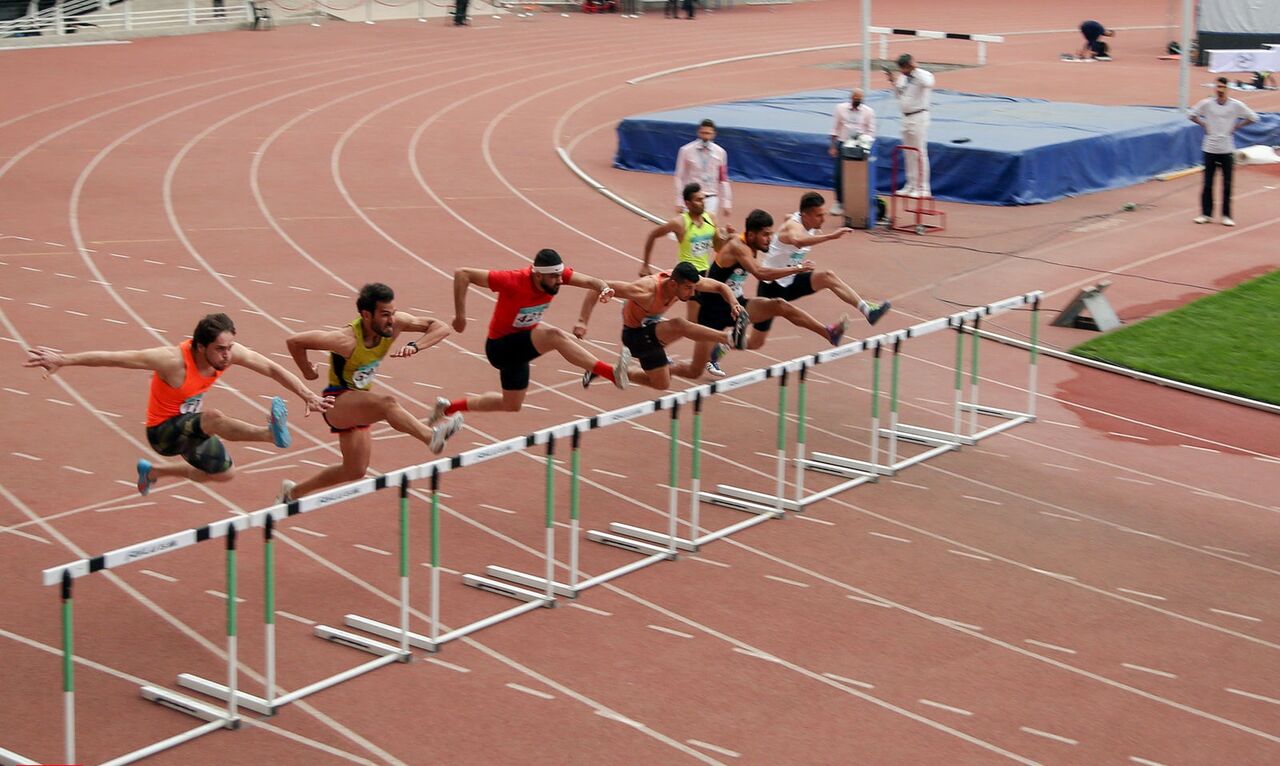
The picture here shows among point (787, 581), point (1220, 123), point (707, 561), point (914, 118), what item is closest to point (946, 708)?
point (787, 581)

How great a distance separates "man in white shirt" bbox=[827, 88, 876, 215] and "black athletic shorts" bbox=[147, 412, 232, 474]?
39.7 ft

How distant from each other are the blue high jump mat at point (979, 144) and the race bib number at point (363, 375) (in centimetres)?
1144

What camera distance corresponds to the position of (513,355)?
1079 cm

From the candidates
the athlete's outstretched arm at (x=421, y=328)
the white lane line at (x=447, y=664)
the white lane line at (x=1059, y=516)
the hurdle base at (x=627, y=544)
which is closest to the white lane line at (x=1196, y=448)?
the white lane line at (x=1059, y=516)

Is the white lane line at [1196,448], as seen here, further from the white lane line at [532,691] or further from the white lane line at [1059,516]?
the white lane line at [532,691]

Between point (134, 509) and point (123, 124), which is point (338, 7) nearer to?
point (123, 124)

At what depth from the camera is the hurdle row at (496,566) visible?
7.34 meters

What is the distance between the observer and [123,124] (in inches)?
981

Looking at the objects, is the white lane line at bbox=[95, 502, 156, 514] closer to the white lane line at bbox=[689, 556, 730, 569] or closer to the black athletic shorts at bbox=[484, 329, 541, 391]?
the black athletic shorts at bbox=[484, 329, 541, 391]

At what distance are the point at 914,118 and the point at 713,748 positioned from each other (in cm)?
1328

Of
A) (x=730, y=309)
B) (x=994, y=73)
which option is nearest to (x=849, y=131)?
(x=730, y=309)

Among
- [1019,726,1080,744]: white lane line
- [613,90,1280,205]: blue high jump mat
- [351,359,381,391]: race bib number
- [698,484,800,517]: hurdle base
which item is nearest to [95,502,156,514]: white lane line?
[351,359,381,391]: race bib number

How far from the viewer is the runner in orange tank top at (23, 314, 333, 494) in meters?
8.50

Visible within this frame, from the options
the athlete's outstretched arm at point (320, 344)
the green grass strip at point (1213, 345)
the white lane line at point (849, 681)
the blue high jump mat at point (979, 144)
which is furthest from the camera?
the blue high jump mat at point (979, 144)
